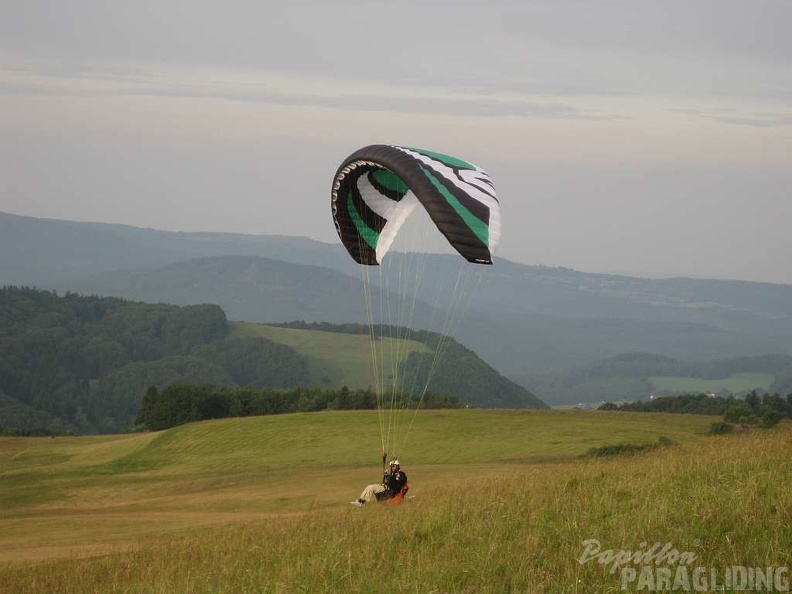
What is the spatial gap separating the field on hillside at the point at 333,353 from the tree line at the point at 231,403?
6993 centimetres

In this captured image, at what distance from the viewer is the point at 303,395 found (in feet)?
242

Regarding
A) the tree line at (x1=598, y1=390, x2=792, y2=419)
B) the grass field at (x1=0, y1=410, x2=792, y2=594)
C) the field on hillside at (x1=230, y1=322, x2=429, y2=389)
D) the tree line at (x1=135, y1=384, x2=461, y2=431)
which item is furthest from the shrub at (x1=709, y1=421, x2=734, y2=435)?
the field on hillside at (x1=230, y1=322, x2=429, y2=389)

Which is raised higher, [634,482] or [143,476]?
[634,482]

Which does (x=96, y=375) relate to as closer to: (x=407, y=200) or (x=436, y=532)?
(x=407, y=200)

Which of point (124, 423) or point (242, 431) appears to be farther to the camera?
point (124, 423)

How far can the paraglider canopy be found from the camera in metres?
15.3

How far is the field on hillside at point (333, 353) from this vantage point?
513 feet

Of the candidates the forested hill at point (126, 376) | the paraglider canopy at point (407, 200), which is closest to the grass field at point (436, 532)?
the paraglider canopy at point (407, 200)

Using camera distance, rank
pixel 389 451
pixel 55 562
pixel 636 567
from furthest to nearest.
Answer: pixel 389 451 → pixel 55 562 → pixel 636 567

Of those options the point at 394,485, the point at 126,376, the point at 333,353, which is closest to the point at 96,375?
the point at 126,376

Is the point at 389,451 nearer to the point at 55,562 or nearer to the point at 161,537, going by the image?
the point at 161,537

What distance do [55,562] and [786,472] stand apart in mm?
11182

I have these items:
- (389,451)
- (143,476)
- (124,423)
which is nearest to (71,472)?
(143,476)

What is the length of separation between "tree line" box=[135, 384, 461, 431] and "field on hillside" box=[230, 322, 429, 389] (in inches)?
2753
